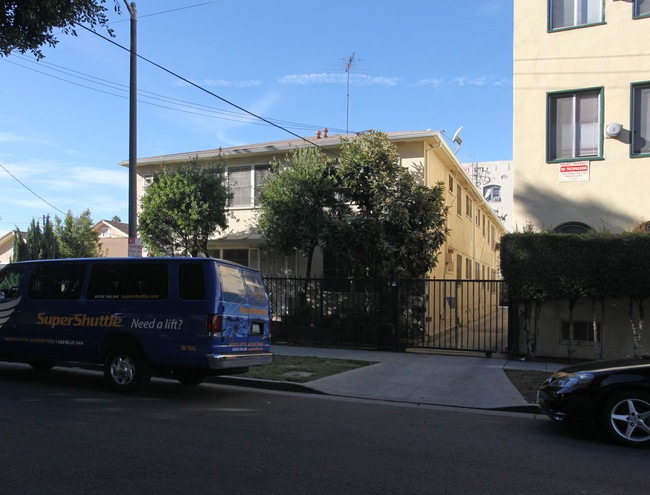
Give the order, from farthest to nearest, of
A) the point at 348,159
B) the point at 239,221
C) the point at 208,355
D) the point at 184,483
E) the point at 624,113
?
the point at 239,221 < the point at 348,159 < the point at 624,113 < the point at 208,355 < the point at 184,483

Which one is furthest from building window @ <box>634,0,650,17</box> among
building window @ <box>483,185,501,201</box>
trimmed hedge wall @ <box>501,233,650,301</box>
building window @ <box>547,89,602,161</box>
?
building window @ <box>483,185,501,201</box>

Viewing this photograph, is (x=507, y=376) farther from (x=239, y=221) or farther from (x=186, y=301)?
(x=239, y=221)

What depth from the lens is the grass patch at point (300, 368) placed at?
9.55 meters

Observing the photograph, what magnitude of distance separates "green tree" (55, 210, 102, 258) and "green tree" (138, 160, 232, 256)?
14.1 metres

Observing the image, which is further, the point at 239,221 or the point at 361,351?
the point at 239,221

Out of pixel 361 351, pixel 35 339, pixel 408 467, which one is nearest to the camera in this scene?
pixel 408 467

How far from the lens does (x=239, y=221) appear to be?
1855cm

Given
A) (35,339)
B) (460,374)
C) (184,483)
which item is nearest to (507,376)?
(460,374)

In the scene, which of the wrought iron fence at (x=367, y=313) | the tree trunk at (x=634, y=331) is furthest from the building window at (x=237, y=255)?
the tree trunk at (x=634, y=331)

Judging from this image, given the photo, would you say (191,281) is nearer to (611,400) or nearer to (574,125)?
(611,400)

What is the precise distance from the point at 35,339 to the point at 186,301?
3.04 m

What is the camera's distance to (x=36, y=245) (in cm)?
2330

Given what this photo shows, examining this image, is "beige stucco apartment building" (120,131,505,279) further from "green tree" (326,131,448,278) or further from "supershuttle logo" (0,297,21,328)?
"supershuttle logo" (0,297,21,328)

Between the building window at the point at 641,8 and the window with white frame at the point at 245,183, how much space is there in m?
11.3
